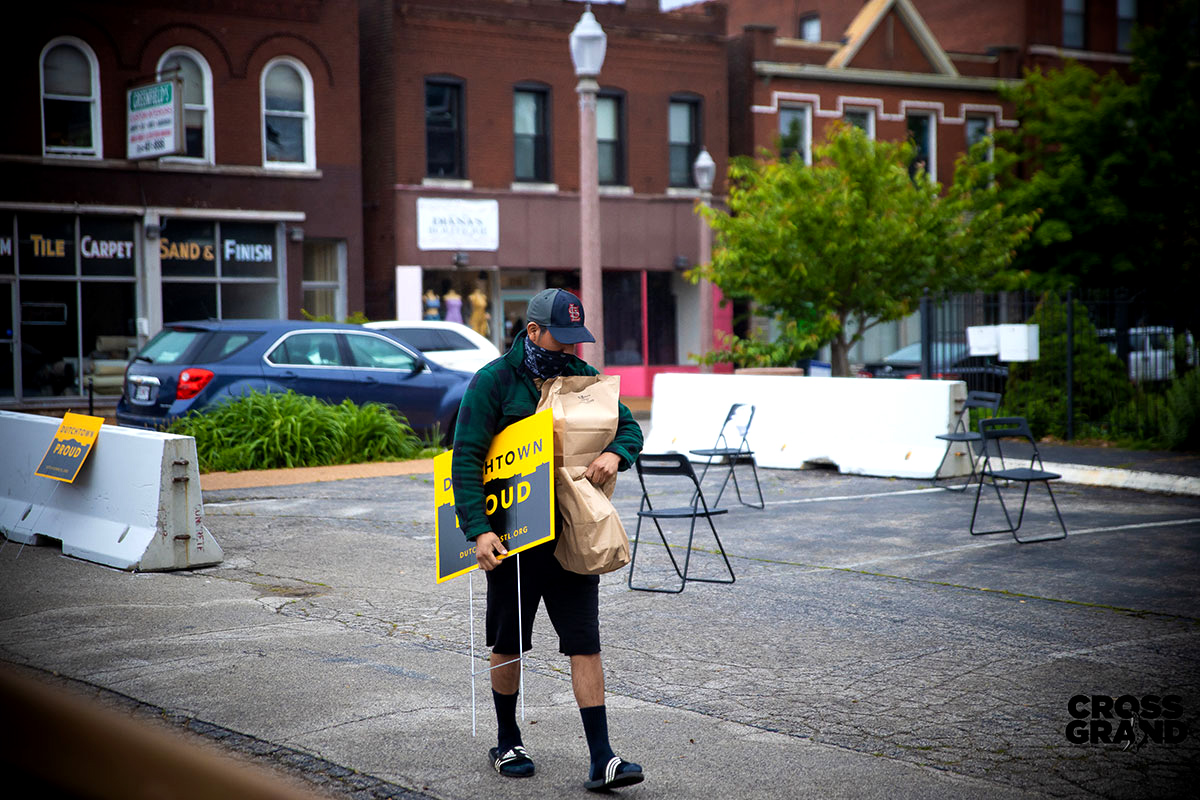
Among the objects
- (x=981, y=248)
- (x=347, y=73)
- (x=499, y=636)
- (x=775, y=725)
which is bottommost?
(x=775, y=725)

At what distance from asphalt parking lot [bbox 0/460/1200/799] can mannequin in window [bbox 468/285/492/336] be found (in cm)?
1703

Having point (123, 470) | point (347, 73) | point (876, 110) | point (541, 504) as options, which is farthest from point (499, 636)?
point (876, 110)

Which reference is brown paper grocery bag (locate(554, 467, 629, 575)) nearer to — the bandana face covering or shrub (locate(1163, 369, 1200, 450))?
the bandana face covering

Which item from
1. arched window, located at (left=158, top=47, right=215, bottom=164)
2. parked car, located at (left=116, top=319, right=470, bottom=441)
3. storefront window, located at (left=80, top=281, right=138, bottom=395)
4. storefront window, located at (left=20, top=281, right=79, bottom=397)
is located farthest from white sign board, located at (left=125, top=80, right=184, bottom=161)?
parked car, located at (left=116, top=319, right=470, bottom=441)

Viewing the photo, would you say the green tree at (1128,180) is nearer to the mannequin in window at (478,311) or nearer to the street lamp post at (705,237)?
the street lamp post at (705,237)

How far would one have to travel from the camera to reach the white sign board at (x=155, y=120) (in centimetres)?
2197

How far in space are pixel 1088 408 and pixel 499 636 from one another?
556 inches

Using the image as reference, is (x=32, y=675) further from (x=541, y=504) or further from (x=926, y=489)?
(x=926, y=489)

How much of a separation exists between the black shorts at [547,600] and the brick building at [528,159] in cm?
2207

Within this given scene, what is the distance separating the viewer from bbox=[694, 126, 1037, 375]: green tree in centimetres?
2080

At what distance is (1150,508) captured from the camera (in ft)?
37.7

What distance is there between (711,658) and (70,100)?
20.8 metres

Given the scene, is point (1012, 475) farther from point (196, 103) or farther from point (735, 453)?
point (196, 103)

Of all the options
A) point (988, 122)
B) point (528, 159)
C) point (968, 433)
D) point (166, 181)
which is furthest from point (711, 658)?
point (988, 122)
